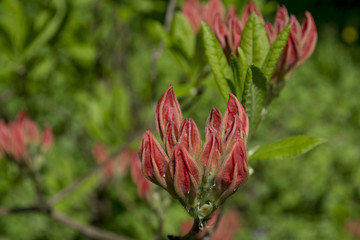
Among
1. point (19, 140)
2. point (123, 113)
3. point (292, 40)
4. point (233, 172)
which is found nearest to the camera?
point (233, 172)

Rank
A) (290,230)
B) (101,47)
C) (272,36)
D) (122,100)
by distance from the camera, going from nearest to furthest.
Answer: (272,36) < (122,100) < (101,47) < (290,230)

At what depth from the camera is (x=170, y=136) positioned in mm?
641

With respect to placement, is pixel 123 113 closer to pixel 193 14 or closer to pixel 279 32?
pixel 193 14

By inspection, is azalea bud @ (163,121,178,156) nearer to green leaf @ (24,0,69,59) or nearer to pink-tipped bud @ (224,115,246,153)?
pink-tipped bud @ (224,115,246,153)

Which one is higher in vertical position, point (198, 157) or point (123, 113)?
point (198, 157)

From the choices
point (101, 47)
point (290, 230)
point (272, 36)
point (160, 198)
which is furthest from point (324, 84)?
point (272, 36)

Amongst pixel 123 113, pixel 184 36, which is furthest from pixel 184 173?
pixel 123 113

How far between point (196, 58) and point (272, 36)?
32 cm

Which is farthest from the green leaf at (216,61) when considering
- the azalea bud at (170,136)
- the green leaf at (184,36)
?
the green leaf at (184,36)

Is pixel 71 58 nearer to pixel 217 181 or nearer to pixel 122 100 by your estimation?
pixel 122 100

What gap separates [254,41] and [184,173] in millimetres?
261

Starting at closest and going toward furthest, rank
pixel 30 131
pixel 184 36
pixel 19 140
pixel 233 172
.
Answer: pixel 233 172
pixel 184 36
pixel 19 140
pixel 30 131

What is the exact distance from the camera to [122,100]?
5.76 feet

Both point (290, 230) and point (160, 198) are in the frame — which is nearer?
point (160, 198)
